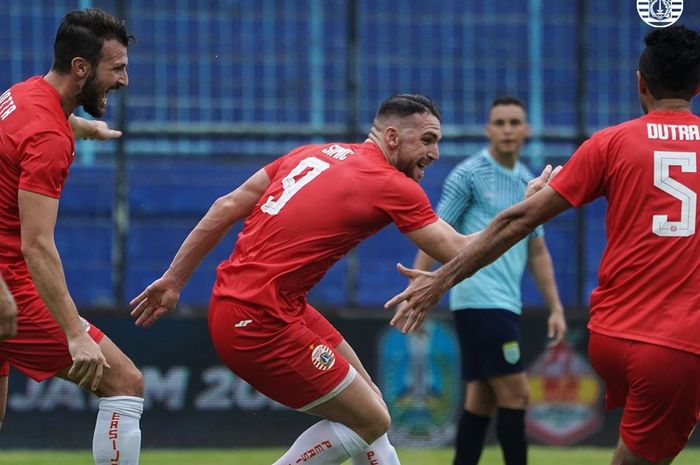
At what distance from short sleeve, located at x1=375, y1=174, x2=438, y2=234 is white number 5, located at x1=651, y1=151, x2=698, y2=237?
107 cm

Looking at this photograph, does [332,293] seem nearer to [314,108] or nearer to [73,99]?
[314,108]

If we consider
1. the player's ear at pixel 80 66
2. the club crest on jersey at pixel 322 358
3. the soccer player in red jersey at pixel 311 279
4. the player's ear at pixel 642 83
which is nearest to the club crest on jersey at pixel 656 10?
the player's ear at pixel 642 83

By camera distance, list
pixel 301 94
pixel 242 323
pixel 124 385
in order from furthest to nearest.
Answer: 1. pixel 301 94
2. pixel 124 385
3. pixel 242 323

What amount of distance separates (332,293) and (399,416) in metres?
1.32

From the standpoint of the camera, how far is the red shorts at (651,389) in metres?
5.34

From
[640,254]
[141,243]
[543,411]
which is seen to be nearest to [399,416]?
[543,411]

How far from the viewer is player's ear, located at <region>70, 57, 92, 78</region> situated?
6.07 meters

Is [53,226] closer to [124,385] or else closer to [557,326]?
[124,385]

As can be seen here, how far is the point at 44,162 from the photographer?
18.7ft

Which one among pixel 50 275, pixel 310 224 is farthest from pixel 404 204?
pixel 50 275

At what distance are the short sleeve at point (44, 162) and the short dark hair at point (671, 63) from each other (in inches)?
91.6

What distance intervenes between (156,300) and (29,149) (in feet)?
3.42

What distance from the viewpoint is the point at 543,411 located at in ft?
34.5

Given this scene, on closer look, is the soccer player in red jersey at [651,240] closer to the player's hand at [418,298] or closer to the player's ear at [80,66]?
the player's hand at [418,298]
